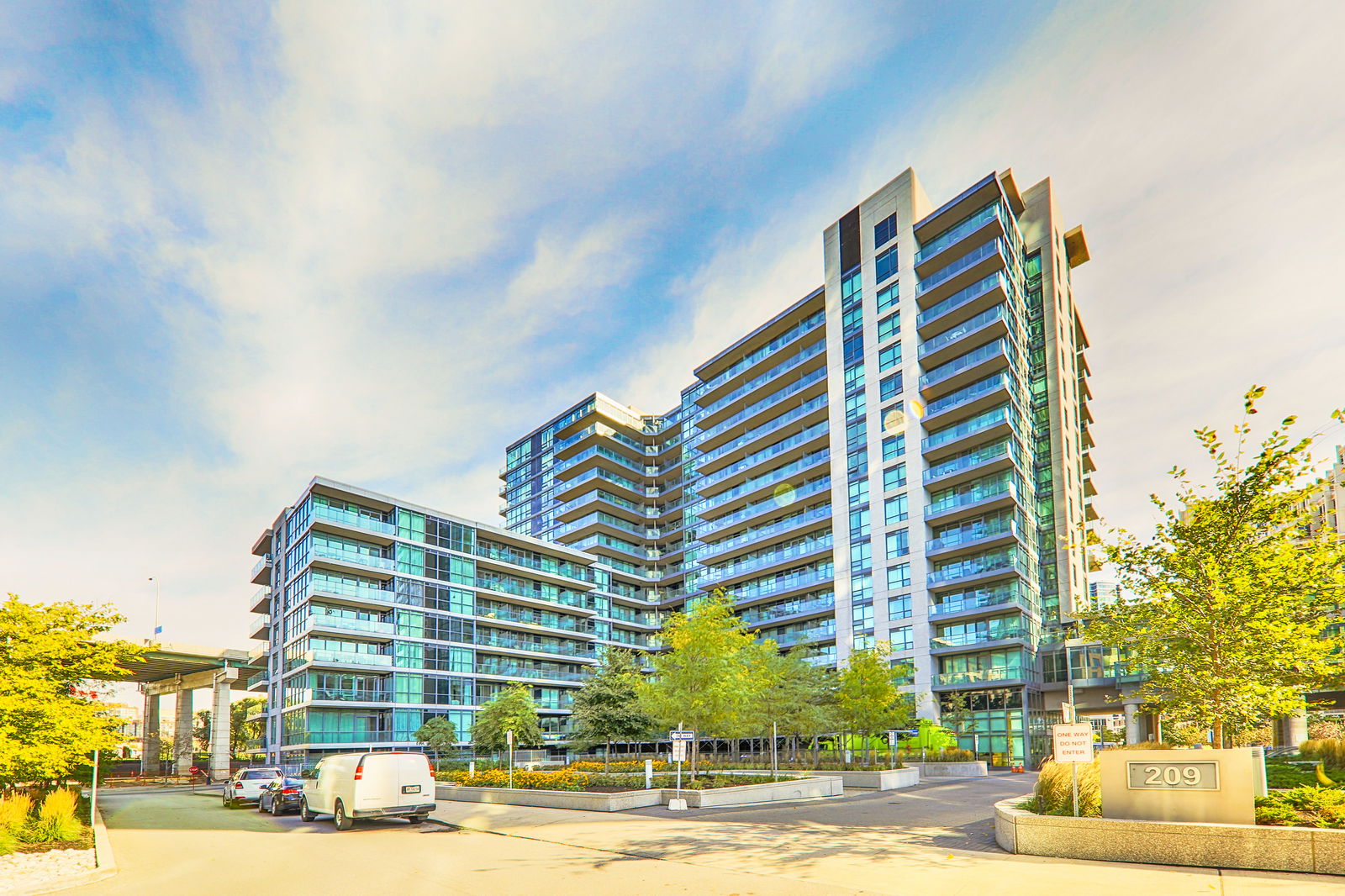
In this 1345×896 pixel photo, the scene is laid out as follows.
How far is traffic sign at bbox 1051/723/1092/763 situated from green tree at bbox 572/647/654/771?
3108cm

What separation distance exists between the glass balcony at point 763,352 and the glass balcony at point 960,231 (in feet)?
36.9

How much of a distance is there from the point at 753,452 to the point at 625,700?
4587cm

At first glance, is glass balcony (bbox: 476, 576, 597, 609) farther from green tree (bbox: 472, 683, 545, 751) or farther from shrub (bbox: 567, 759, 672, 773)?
shrub (bbox: 567, 759, 672, 773)

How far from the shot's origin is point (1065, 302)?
7988 centimetres

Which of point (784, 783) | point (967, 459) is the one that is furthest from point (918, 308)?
point (784, 783)

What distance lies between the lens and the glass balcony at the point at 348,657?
58.7 m

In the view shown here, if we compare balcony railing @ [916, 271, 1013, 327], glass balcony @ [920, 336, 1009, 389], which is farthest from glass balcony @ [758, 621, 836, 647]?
balcony railing @ [916, 271, 1013, 327]

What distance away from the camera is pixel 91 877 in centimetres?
1462

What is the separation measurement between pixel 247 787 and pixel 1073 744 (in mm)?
30075

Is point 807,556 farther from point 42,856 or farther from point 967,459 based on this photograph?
point 42,856

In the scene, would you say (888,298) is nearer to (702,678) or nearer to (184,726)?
(702,678)

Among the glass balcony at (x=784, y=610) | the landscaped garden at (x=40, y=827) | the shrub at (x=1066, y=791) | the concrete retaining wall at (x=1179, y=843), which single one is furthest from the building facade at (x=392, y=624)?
the concrete retaining wall at (x=1179, y=843)

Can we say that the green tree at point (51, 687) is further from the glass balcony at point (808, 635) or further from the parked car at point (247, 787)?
the glass balcony at point (808, 635)

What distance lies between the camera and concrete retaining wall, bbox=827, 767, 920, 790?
3512 centimetres
